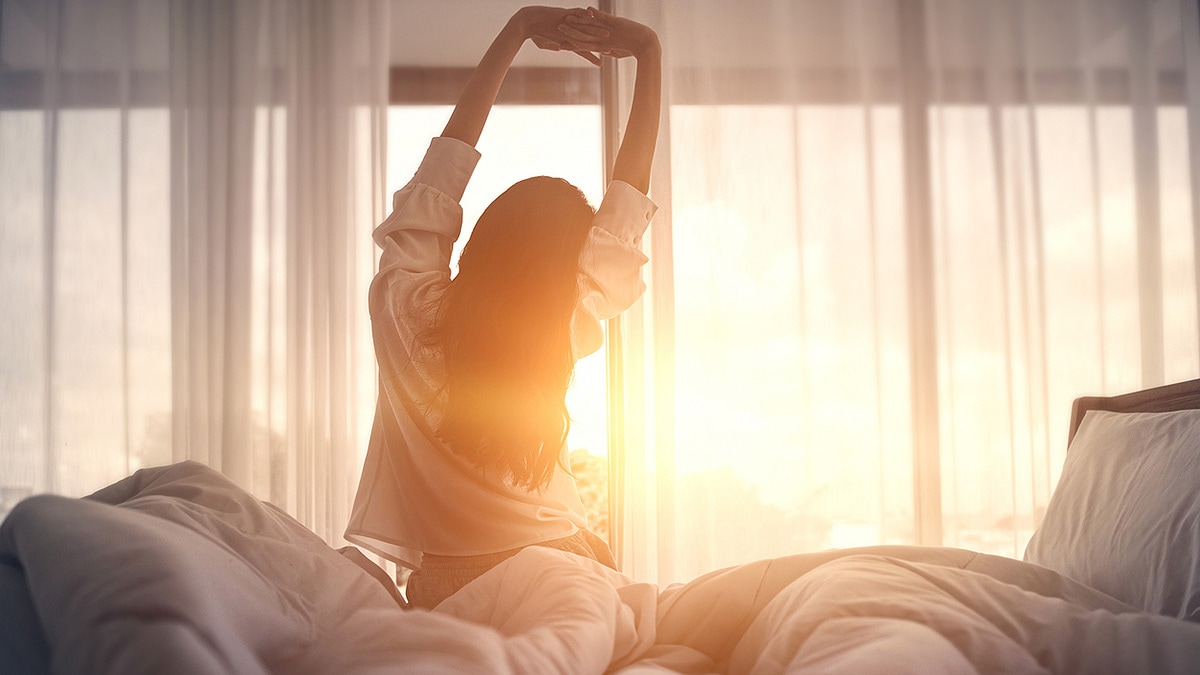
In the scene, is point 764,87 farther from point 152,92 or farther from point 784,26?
point 152,92

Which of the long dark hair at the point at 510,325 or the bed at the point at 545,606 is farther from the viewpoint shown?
the long dark hair at the point at 510,325

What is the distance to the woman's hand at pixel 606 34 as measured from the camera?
4.88 feet

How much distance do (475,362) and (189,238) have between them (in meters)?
1.80

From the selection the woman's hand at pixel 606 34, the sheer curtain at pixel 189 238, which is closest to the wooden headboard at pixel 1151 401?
the woman's hand at pixel 606 34

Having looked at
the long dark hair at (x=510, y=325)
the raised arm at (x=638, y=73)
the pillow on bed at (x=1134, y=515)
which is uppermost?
the raised arm at (x=638, y=73)

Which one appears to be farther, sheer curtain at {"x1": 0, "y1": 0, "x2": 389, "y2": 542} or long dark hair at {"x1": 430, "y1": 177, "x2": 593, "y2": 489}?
sheer curtain at {"x1": 0, "y1": 0, "x2": 389, "y2": 542}

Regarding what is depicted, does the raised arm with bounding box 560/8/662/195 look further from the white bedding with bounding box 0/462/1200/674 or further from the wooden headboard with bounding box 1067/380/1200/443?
the wooden headboard with bounding box 1067/380/1200/443

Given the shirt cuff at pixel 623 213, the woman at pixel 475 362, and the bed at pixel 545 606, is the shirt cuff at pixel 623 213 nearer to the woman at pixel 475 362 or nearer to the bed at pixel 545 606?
the woman at pixel 475 362

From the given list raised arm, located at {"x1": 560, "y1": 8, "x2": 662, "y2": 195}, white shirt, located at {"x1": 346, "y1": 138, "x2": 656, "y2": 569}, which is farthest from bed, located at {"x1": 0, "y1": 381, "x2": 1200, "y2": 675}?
raised arm, located at {"x1": 560, "y1": 8, "x2": 662, "y2": 195}

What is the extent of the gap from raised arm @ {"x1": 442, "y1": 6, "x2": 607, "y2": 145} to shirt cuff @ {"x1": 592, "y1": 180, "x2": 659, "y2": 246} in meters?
0.26

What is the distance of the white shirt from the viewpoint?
1.22m

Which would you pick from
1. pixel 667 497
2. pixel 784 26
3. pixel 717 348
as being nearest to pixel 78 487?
pixel 667 497

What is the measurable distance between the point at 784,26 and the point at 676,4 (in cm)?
38

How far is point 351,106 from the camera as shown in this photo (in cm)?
258
